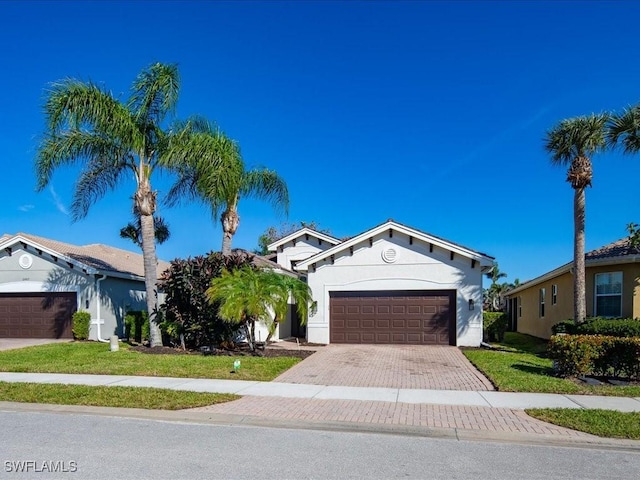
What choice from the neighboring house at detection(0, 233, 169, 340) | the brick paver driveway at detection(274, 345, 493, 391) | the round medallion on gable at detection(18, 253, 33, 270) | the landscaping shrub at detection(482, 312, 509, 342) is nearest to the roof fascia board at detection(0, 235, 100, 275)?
the neighboring house at detection(0, 233, 169, 340)

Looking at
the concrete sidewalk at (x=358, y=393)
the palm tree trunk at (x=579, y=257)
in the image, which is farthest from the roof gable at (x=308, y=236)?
the concrete sidewalk at (x=358, y=393)

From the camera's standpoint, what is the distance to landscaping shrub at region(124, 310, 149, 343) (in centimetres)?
1866

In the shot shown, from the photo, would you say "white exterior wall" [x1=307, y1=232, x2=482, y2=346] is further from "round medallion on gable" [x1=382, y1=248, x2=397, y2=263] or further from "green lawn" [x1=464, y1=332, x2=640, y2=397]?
"green lawn" [x1=464, y1=332, x2=640, y2=397]

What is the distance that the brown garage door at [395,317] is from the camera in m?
17.5

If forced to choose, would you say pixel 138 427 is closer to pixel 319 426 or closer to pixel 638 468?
pixel 319 426

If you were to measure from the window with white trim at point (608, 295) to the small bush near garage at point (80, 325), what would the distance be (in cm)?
2054

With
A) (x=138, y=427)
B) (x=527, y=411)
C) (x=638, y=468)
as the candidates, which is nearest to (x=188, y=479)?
(x=138, y=427)

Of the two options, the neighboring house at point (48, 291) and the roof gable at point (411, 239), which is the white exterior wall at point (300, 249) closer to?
the roof gable at point (411, 239)

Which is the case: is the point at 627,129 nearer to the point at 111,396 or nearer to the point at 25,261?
the point at 111,396

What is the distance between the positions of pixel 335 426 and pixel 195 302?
9.57m

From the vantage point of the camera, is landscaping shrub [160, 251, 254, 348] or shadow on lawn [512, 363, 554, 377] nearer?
shadow on lawn [512, 363, 554, 377]

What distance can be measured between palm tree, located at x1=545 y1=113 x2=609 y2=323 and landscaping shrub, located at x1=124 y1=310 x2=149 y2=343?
16.4 m

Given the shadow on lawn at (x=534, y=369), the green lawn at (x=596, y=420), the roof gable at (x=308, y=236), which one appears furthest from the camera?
the roof gable at (x=308, y=236)

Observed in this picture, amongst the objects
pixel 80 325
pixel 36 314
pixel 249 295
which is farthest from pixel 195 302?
pixel 36 314
